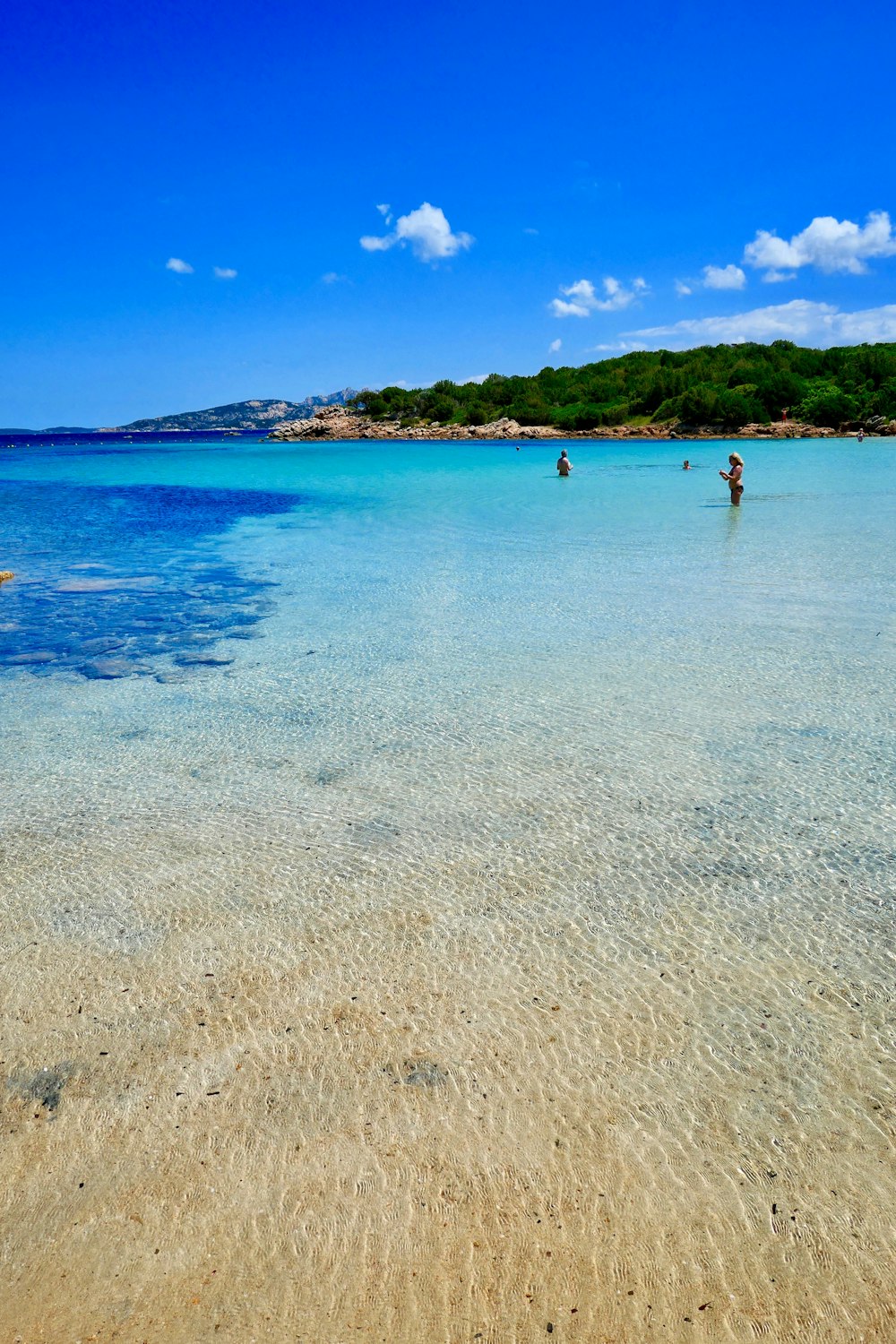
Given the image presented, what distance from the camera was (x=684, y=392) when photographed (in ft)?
231

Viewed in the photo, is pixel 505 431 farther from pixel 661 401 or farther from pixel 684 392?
pixel 684 392

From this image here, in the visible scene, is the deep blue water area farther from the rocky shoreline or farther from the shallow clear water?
the rocky shoreline

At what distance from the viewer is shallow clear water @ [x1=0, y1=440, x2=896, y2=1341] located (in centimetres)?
210

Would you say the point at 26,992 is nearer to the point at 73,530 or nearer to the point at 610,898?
the point at 610,898

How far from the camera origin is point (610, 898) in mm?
3701

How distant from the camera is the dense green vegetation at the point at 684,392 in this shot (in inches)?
2477

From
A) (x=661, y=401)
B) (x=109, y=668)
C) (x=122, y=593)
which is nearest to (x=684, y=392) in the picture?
(x=661, y=401)

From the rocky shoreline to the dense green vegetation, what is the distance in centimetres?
144

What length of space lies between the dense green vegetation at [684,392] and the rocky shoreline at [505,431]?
1440mm

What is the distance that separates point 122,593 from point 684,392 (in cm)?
6828

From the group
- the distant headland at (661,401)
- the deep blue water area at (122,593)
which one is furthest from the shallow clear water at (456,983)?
the distant headland at (661,401)

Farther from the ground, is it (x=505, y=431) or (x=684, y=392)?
(x=684, y=392)

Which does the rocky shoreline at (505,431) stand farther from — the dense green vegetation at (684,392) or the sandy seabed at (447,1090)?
the sandy seabed at (447,1090)

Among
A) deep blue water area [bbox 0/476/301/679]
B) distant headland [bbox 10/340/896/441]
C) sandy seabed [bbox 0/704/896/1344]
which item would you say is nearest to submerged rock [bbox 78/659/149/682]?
deep blue water area [bbox 0/476/301/679]
